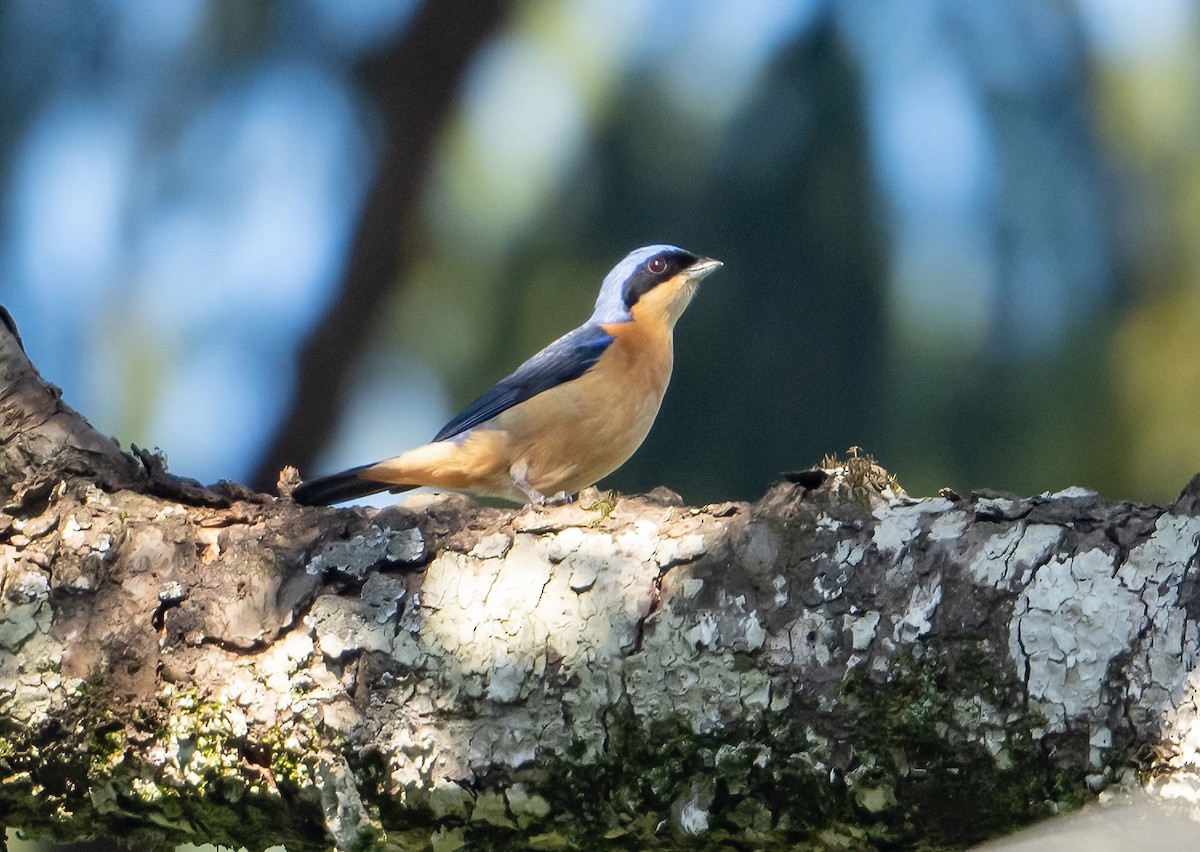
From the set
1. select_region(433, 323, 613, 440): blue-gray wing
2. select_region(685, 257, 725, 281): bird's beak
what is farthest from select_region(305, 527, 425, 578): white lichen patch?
select_region(685, 257, 725, 281): bird's beak

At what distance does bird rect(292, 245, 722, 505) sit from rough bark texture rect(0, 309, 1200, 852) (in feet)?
6.41

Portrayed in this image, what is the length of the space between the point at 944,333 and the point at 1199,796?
3521 mm

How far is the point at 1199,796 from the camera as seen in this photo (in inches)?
81.7

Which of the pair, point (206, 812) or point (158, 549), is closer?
point (206, 812)

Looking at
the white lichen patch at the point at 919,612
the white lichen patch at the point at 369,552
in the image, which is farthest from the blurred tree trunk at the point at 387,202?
the white lichen patch at the point at 919,612

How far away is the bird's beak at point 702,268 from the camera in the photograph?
5.74 meters

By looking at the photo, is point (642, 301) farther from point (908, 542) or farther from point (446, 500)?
point (908, 542)

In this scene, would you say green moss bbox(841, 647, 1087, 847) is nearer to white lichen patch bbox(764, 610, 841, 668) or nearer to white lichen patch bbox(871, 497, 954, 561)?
white lichen patch bbox(764, 610, 841, 668)

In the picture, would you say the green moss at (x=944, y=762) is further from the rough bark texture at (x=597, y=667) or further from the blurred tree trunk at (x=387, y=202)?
the blurred tree trunk at (x=387, y=202)

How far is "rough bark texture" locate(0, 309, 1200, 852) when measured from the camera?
88.4 inches

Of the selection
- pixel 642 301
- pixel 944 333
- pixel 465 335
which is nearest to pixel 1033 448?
pixel 944 333

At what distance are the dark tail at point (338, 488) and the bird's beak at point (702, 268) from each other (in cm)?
178

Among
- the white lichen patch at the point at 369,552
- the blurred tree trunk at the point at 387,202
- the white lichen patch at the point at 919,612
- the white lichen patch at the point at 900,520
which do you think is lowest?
the white lichen patch at the point at 919,612

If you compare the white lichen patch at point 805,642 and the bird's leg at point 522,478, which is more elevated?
the bird's leg at point 522,478
